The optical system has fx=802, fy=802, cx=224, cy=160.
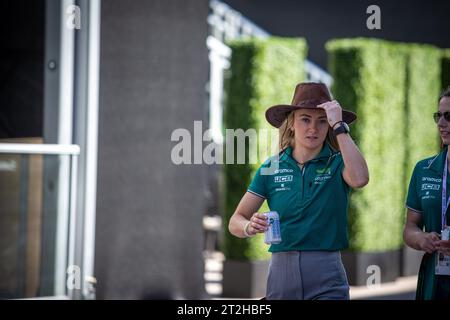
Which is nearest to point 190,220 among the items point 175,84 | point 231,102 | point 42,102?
point 175,84

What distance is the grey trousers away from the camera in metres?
3.15

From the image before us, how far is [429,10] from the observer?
15.1 feet

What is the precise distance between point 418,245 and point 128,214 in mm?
2657

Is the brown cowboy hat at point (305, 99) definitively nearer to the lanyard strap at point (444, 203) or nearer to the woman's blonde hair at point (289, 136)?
the woman's blonde hair at point (289, 136)

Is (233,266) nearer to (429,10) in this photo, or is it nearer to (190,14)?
(190,14)

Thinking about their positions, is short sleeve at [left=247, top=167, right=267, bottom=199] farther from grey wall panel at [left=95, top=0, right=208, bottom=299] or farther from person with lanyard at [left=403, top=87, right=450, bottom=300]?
grey wall panel at [left=95, top=0, right=208, bottom=299]

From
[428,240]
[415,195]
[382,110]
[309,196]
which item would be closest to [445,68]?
[382,110]

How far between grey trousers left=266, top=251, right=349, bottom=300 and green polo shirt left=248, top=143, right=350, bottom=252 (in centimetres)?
4

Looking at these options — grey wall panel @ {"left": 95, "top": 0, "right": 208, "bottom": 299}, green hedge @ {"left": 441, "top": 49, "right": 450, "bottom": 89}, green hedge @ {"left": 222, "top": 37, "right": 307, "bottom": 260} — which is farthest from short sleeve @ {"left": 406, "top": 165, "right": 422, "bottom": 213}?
green hedge @ {"left": 441, "top": 49, "right": 450, "bottom": 89}

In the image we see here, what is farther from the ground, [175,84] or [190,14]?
[190,14]

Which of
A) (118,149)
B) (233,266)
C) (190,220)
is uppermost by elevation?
(118,149)

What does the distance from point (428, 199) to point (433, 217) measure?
0.08m

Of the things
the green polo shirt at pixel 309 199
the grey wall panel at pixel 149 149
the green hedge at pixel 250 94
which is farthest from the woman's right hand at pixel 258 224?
the green hedge at pixel 250 94

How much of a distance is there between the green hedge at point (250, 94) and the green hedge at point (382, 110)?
66cm
